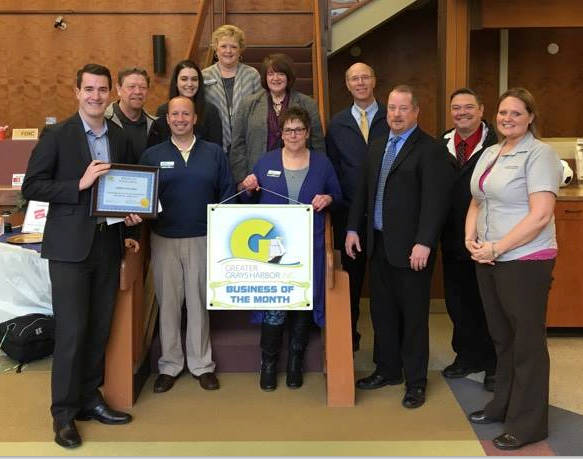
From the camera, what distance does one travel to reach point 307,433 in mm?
3100

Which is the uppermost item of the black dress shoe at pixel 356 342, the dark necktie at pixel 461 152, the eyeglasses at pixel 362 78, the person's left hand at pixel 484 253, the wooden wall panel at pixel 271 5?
the wooden wall panel at pixel 271 5

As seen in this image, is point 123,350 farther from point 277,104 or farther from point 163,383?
point 277,104

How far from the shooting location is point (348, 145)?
3932 mm

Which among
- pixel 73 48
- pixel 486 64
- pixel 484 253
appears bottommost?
pixel 484 253

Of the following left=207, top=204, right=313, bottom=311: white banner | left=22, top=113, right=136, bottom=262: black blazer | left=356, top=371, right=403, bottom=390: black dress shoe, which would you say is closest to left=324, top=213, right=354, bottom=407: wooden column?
left=207, top=204, right=313, bottom=311: white banner

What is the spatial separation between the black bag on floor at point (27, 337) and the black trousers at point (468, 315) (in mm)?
2513

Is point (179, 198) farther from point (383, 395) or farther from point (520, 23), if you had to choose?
point (520, 23)

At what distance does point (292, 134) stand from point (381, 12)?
401cm

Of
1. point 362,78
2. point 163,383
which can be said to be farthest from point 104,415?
point 362,78

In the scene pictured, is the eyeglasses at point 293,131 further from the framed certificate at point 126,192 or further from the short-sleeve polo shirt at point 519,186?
the short-sleeve polo shirt at point 519,186

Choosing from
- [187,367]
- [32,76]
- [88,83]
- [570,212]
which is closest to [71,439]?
[187,367]

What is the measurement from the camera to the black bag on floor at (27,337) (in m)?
3.97

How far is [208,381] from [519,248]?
1.86 metres

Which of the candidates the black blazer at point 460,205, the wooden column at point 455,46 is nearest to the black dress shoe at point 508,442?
the black blazer at point 460,205
